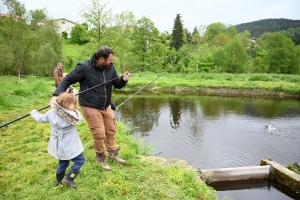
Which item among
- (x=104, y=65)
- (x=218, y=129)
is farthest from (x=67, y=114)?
(x=218, y=129)

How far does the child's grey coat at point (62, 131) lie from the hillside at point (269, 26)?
142825 mm

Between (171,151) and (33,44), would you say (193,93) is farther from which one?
(33,44)

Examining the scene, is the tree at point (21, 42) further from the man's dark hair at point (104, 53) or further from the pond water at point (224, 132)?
the man's dark hair at point (104, 53)

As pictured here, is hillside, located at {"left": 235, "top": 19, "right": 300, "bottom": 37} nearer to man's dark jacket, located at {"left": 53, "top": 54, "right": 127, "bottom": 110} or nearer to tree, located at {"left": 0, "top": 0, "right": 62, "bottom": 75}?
tree, located at {"left": 0, "top": 0, "right": 62, "bottom": 75}

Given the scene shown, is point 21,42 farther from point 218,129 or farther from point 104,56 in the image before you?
point 104,56

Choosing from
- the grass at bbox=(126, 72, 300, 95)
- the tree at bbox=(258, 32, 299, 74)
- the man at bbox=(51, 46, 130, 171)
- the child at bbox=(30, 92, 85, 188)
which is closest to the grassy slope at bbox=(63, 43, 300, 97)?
the grass at bbox=(126, 72, 300, 95)

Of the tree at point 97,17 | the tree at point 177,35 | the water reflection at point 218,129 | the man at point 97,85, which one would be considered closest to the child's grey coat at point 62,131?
the man at point 97,85

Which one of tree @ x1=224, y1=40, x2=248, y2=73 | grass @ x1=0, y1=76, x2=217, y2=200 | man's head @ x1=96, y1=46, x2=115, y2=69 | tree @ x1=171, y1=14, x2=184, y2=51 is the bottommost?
grass @ x1=0, y1=76, x2=217, y2=200

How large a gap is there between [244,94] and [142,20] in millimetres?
19262

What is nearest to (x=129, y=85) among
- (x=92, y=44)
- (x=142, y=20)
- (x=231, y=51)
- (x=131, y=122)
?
(x=92, y=44)

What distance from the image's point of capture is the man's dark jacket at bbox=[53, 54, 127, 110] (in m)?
3.52

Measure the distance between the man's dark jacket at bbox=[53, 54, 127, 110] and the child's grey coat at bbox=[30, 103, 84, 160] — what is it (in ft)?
2.02

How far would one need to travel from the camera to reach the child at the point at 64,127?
2936 millimetres

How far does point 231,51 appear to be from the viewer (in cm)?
3338
